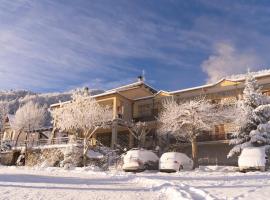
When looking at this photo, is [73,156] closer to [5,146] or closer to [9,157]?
[9,157]

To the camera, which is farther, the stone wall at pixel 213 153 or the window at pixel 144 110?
the window at pixel 144 110

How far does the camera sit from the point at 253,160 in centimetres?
2106

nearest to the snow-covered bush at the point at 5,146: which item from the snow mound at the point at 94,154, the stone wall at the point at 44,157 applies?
the stone wall at the point at 44,157

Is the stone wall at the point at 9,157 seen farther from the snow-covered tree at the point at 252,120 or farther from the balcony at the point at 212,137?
the snow-covered tree at the point at 252,120

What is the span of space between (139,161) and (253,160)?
7147mm

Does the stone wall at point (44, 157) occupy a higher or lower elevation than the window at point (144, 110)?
lower

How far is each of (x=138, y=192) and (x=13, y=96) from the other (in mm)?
99660

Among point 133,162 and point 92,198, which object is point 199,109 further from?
point 92,198

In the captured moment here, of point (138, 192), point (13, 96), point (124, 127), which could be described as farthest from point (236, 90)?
point (13, 96)

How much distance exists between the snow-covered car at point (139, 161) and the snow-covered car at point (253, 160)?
19.5 ft

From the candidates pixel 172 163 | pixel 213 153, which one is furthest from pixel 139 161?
pixel 213 153

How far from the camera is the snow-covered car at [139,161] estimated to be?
23375 mm

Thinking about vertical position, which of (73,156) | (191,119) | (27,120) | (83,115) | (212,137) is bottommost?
(73,156)

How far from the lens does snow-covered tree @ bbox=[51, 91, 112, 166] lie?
3405cm
